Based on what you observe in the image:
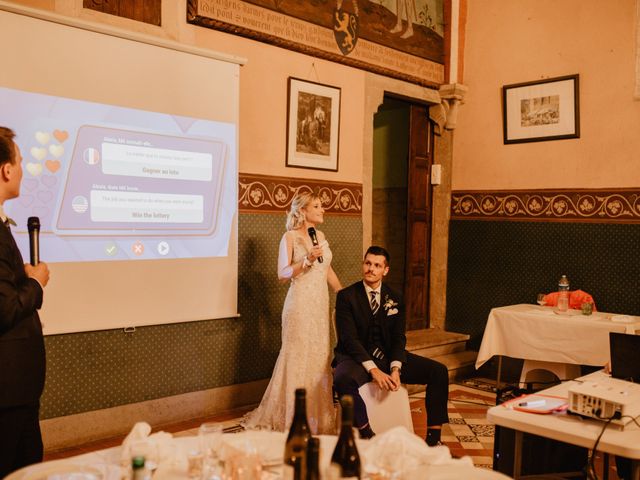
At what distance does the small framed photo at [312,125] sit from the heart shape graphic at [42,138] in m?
2.09

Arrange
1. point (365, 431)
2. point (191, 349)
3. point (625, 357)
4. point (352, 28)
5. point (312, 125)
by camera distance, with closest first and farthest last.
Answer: point (625, 357) < point (365, 431) < point (191, 349) < point (312, 125) < point (352, 28)

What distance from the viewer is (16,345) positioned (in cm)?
218

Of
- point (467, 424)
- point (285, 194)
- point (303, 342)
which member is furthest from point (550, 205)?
point (303, 342)

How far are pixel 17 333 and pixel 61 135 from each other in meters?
2.03

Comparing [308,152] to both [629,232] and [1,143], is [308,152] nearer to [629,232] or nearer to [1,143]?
[629,232]

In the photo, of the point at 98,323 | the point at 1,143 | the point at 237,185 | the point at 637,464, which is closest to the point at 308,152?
the point at 237,185

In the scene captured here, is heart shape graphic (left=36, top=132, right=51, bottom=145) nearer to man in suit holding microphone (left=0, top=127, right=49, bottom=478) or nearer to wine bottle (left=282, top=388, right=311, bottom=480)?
man in suit holding microphone (left=0, top=127, right=49, bottom=478)

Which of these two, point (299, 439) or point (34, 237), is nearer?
point (299, 439)

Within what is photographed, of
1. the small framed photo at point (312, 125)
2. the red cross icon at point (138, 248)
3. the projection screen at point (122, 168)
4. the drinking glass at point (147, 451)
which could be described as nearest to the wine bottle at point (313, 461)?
the drinking glass at point (147, 451)

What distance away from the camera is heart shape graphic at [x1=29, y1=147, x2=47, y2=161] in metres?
3.76

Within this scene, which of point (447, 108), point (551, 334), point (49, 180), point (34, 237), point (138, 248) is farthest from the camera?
point (447, 108)

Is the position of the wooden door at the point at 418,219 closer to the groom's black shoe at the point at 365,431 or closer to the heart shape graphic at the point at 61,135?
the groom's black shoe at the point at 365,431

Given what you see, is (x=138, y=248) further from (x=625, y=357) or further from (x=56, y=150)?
(x=625, y=357)

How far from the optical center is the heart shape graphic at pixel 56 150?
3834 millimetres
